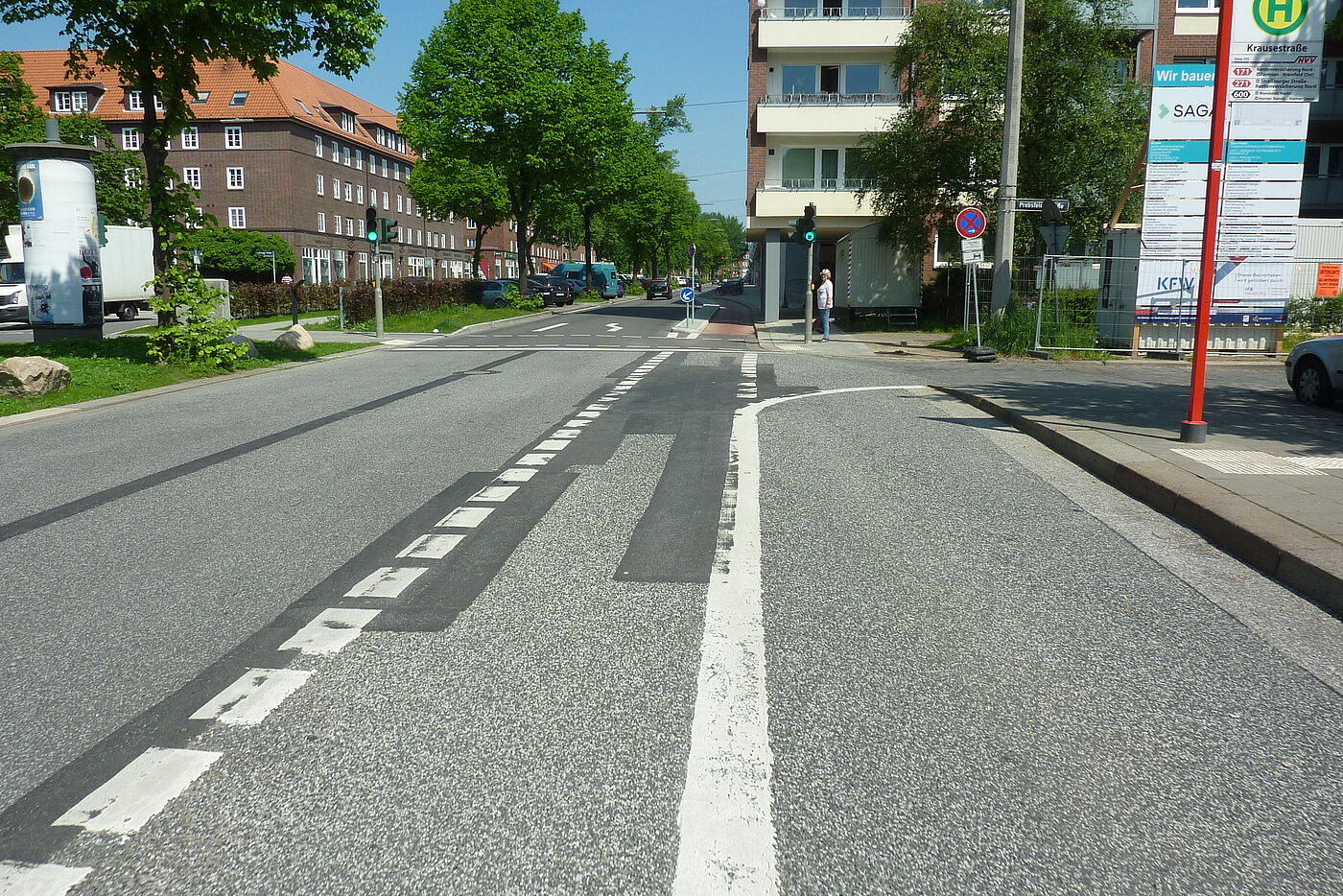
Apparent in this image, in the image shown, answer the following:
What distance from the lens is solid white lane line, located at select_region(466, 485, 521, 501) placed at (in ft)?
23.7

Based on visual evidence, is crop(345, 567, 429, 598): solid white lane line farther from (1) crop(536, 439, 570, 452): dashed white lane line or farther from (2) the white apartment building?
(2) the white apartment building

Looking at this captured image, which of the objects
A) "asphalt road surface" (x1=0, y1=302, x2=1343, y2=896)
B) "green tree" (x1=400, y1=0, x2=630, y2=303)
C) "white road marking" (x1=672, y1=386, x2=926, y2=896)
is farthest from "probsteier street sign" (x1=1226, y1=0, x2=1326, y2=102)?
"green tree" (x1=400, y1=0, x2=630, y2=303)

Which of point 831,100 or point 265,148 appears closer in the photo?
point 831,100

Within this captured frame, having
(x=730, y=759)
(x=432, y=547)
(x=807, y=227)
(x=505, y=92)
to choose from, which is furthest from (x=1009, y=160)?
(x=505, y=92)

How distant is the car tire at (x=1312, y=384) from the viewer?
1247 cm

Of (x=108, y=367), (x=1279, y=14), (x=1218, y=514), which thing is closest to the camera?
(x=1218, y=514)

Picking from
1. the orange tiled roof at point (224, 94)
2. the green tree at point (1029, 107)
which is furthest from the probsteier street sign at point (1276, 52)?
the orange tiled roof at point (224, 94)

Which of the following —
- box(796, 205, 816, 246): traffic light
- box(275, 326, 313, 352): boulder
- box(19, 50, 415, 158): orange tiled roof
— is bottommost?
box(275, 326, 313, 352): boulder

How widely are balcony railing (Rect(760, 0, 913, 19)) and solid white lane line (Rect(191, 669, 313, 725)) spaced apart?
4002 centimetres

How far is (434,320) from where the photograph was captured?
33875mm

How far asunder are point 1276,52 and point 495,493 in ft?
60.7

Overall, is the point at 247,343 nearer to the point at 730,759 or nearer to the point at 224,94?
the point at 730,759

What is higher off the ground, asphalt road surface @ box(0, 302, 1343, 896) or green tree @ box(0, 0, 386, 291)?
green tree @ box(0, 0, 386, 291)

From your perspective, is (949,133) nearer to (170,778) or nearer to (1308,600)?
(1308,600)
